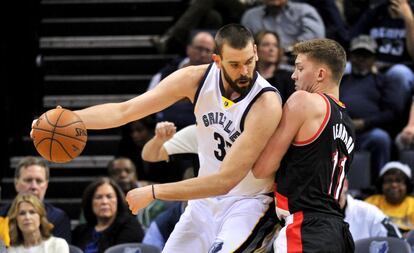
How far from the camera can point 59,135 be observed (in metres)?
5.62

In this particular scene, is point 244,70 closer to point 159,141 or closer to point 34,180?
point 159,141

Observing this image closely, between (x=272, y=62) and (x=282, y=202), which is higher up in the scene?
(x=272, y=62)

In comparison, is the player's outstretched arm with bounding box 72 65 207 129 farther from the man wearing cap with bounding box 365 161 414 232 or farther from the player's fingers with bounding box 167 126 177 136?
the man wearing cap with bounding box 365 161 414 232

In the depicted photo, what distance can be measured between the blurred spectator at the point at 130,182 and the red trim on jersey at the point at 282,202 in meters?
3.29

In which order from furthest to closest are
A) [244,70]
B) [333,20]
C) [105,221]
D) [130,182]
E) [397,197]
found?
[333,20], [130,182], [397,197], [105,221], [244,70]

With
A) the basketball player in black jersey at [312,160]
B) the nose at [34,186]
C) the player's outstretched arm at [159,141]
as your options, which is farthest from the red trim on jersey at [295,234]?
the nose at [34,186]

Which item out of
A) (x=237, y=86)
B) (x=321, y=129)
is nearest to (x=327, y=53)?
(x=321, y=129)

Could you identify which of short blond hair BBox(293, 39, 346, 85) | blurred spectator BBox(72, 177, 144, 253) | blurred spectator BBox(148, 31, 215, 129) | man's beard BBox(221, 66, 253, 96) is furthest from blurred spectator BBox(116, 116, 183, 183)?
short blond hair BBox(293, 39, 346, 85)

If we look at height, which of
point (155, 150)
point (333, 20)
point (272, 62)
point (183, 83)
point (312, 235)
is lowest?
point (312, 235)

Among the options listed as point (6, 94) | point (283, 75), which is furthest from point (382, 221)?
point (6, 94)

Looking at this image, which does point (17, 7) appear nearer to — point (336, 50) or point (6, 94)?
point (6, 94)

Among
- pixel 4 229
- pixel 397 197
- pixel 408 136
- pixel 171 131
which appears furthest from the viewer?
pixel 408 136

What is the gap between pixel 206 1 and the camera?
1091cm

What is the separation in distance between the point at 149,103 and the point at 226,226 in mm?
875
